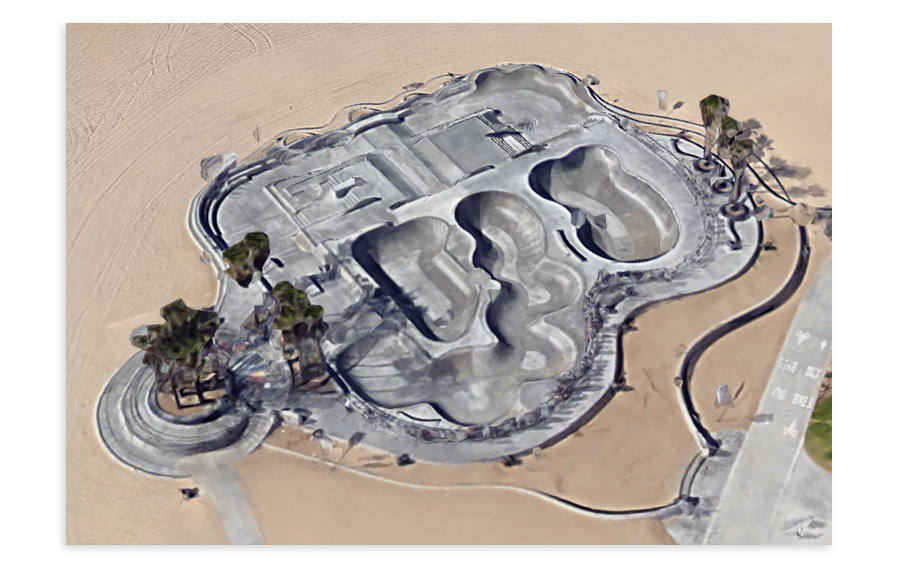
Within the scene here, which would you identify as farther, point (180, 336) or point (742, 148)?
point (742, 148)

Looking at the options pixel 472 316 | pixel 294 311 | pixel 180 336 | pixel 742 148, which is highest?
pixel 742 148

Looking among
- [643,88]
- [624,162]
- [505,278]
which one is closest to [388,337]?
[505,278]

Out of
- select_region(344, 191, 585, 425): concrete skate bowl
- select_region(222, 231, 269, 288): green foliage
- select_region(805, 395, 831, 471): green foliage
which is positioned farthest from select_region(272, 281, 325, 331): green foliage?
select_region(805, 395, 831, 471): green foliage

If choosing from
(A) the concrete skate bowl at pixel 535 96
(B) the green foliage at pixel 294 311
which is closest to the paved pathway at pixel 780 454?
(B) the green foliage at pixel 294 311

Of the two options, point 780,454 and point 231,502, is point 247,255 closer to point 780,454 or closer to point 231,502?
point 231,502

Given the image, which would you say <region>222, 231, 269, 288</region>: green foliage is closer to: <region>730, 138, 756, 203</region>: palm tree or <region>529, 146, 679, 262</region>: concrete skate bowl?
<region>529, 146, 679, 262</region>: concrete skate bowl

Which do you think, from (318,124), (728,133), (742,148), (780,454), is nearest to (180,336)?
(318,124)
